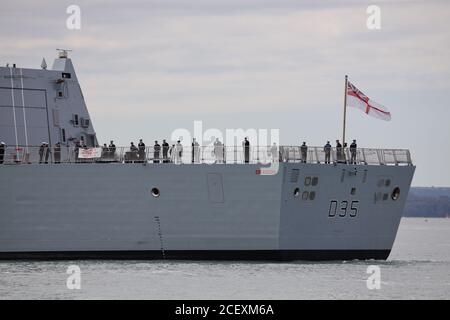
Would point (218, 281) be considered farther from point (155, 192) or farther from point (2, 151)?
point (2, 151)

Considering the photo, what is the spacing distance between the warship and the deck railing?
0.05 metres

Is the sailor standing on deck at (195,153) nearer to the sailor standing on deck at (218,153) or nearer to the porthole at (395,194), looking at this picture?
the sailor standing on deck at (218,153)

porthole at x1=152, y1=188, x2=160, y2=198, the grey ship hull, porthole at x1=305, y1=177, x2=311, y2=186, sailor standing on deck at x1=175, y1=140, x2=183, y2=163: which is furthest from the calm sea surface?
sailor standing on deck at x1=175, y1=140, x2=183, y2=163

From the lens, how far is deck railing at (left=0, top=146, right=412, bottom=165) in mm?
55406

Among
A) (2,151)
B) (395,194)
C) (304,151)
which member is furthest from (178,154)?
(395,194)

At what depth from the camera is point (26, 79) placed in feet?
200

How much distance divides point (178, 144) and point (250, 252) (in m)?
5.41

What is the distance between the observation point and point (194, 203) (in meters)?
55.5

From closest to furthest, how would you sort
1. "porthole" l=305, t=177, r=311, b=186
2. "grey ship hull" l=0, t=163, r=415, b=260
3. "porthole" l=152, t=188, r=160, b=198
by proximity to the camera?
"grey ship hull" l=0, t=163, r=415, b=260 < "porthole" l=305, t=177, r=311, b=186 < "porthole" l=152, t=188, r=160, b=198

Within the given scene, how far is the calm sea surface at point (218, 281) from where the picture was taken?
46.5 meters

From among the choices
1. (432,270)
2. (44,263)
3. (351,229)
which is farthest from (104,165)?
(432,270)

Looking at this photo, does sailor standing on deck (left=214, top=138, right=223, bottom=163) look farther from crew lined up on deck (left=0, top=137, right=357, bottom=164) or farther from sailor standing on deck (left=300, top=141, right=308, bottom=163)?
sailor standing on deck (left=300, top=141, right=308, bottom=163)
